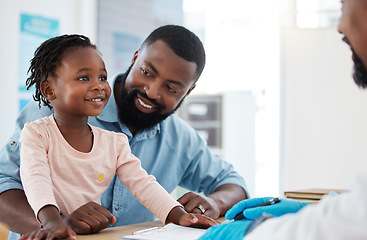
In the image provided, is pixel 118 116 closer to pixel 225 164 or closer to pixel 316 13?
pixel 225 164

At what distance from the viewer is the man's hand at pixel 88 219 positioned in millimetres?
904

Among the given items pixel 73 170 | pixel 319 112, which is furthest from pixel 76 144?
pixel 319 112

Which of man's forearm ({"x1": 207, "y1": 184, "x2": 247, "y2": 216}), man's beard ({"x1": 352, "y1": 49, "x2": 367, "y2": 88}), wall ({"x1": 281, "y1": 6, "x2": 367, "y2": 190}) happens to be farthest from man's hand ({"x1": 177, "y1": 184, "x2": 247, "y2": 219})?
wall ({"x1": 281, "y1": 6, "x2": 367, "y2": 190})

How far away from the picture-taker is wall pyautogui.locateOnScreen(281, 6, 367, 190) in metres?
2.96

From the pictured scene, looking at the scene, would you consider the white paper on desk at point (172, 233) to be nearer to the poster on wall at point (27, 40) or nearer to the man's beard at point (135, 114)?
the man's beard at point (135, 114)

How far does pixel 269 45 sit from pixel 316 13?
0.39 meters

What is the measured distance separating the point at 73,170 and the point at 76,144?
0.07 metres

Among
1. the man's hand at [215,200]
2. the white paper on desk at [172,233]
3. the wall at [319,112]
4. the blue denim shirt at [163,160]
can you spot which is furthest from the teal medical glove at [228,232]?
the wall at [319,112]

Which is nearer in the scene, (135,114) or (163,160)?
(135,114)

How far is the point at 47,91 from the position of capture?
43.4 inches

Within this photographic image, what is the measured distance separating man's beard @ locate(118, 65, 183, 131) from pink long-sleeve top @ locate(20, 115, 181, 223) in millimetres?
348

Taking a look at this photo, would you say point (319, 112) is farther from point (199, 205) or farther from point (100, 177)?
point (100, 177)

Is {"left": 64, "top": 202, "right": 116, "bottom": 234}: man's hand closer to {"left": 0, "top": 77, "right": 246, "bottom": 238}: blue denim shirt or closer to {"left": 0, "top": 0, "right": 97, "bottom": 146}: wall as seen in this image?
{"left": 0, "top": 77, "right": 246, "bottom": 238}: blue denim shirt

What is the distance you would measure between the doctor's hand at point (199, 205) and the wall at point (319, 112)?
6.29 feet
